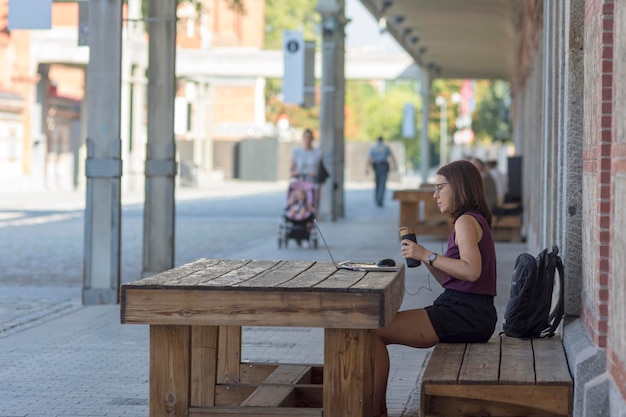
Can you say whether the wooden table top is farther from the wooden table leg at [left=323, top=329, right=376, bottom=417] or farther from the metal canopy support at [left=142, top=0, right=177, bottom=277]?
the metal canopy support at [left=142, top=0, right=177, bottom=277]

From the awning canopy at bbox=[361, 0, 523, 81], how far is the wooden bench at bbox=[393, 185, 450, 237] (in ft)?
18.5

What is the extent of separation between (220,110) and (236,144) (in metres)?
13.6

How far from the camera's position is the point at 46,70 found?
47438 millimetres

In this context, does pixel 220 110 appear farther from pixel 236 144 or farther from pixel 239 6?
pixel 239 6

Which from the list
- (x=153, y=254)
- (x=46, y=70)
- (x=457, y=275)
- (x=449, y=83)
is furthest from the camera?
(x=449, y=83)

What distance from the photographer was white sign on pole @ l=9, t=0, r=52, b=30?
12.2 m

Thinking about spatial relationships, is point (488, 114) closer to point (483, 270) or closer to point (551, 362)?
point (483, 270)

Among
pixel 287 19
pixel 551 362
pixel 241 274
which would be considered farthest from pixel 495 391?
pixel 287 19

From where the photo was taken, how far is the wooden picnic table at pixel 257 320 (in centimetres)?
579

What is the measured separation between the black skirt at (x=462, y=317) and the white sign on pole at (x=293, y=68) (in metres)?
19.0

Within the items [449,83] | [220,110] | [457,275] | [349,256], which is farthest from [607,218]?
[449,83]

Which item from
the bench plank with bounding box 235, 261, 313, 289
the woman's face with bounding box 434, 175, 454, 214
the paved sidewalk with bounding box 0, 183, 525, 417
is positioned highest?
the woman's face with bounding box 434, 175, 454, 214

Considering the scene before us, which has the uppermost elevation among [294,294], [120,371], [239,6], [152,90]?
[239,6]

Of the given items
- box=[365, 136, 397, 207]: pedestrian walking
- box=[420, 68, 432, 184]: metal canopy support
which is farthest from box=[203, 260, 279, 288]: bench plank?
box=[420, 68, 432, 184]: metal canopy support
